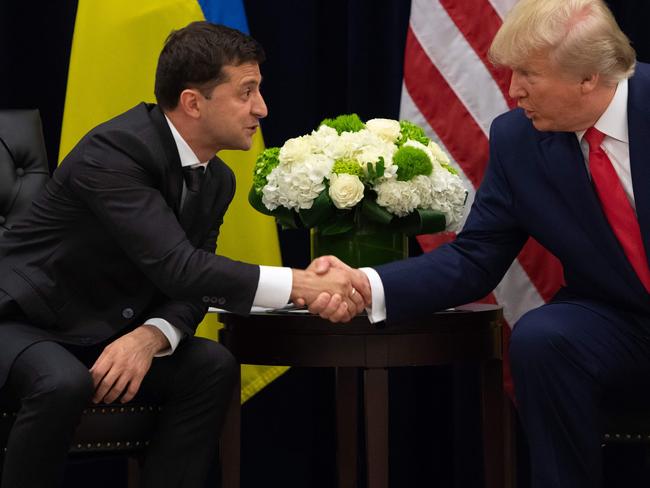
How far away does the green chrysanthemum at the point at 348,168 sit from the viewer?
2.63m

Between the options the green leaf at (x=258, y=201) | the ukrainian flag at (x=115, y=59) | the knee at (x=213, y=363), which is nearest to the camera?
the knee at (x=213, y=363)

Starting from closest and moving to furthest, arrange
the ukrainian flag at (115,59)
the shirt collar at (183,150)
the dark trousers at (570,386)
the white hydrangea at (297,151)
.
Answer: the dark trousers at (570,386), the shirt collar at (183,150), the white hydrangea at (297,151), the ukrainian flag at (115,59)

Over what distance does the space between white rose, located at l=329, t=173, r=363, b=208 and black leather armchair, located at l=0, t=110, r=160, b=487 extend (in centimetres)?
63

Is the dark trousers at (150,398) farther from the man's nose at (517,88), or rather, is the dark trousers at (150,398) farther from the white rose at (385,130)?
the man's nose at (517,88)

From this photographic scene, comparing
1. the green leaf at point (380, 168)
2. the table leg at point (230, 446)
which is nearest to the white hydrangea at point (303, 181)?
the green leaf at point (380, 168)

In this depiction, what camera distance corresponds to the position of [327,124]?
2828 mm

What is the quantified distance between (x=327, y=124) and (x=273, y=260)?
26.4 inches

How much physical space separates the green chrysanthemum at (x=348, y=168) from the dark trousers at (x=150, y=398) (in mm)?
495

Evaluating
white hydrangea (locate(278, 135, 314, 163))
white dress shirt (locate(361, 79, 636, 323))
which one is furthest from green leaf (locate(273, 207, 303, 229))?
white dress shirt (locate(361, 79, 636, 323))

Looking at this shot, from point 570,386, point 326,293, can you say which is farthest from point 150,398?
point 570,386

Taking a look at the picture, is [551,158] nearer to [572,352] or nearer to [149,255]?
[572,352]

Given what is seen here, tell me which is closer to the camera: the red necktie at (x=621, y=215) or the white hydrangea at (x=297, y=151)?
the red necktie at (x=621, y=215)

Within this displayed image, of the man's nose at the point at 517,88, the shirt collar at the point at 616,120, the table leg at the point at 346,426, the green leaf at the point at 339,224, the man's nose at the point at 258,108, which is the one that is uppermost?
the man's nose at the point at 517,88

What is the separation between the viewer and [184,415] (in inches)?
96.3
